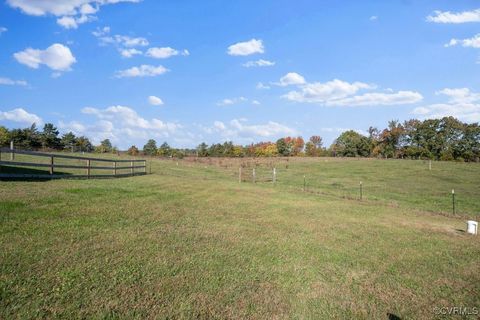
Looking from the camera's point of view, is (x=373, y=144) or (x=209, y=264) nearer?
(x=209, y=264)

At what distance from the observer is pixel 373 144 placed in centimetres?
10512

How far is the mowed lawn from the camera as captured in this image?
200 inches

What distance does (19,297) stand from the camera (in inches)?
185

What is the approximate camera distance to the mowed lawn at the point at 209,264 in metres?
5.09

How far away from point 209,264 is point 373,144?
108 metres

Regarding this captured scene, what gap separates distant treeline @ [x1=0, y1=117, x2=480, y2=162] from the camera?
82.4 metres

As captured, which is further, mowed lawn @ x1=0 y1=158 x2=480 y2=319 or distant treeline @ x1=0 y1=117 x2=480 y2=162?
distant treeline @ x1=0 y1=117 x2=480 y2=162

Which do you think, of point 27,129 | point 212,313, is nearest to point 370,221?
point 212,313

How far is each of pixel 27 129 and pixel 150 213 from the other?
282 ft

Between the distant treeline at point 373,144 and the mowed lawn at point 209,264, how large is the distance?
228 ft

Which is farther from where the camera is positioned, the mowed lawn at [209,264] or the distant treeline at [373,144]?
the distant treeline at [373,144]

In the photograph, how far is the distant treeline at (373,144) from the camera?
82.4 meters

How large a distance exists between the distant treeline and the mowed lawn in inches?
2737

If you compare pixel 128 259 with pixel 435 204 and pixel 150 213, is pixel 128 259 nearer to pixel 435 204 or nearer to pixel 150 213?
pixel 150 213
